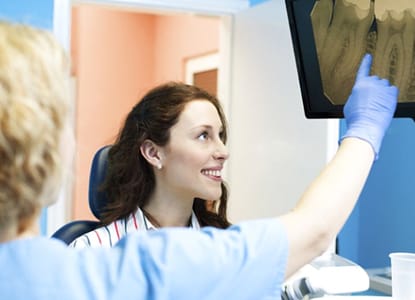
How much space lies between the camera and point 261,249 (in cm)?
86

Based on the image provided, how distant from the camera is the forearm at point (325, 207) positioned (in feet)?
2.95

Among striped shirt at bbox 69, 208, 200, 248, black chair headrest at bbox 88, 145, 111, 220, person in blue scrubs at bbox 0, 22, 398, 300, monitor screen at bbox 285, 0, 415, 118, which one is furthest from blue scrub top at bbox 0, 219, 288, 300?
black chair headrest at bbox 88, 145, 111, 220

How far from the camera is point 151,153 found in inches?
74.6

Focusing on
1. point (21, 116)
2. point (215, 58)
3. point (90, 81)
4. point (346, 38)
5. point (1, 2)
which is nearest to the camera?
point (21, 116)

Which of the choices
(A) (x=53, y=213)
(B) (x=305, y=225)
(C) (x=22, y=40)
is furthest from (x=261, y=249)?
(A) (x=53, y=213)

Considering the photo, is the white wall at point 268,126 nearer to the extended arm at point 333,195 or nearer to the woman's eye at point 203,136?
the woman's eye at point 203,136

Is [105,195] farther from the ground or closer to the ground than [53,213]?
farther from the ground

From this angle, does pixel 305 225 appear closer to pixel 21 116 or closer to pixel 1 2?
pixel 21 116

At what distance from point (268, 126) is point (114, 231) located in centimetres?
100

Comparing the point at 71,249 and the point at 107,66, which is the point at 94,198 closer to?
the point at 71,249

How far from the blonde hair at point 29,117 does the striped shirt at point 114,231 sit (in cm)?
95

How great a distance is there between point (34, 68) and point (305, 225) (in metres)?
0.43

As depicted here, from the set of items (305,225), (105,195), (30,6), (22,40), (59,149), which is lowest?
(105,195)

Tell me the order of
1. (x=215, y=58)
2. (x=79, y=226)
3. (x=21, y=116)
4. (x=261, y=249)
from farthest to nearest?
(x=215, y=58) → (x=79, y=226) → (x=261, y=249) → (x=21, y=116)
